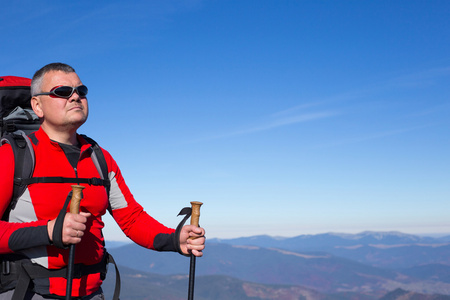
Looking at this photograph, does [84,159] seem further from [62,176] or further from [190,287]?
[190,287]

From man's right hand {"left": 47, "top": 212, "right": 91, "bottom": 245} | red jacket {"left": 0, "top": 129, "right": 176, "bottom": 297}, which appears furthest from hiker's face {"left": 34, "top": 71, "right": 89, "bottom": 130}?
man's right hand {"left": 47, "top": 212, "right": 91, "bottom": 245}

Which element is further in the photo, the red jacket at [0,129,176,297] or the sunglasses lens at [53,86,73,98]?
the sunglasses lens at [53,86,73,98]

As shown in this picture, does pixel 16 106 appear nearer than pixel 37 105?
No

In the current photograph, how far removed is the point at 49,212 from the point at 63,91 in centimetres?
125

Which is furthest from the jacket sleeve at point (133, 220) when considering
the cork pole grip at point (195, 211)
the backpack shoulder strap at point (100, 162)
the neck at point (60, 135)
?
the neck at point (60, 135)

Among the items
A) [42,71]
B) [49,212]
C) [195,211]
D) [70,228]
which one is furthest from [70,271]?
[42,71]

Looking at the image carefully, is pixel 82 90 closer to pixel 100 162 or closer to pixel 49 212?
pixel 100 162

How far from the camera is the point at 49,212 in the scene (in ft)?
12.7

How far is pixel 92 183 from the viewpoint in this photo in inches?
164

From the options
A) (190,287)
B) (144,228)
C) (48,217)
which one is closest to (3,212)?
(48,217)

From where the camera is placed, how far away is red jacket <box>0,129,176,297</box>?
11.6 ft

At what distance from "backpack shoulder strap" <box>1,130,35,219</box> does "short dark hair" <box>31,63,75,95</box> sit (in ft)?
2.32

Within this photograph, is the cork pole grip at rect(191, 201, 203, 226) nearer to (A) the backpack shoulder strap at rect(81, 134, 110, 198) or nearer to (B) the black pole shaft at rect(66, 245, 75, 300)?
(A) the backpack shoulder strap at rect(81, 134, 110, 198)

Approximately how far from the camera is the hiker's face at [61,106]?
13.8ft
